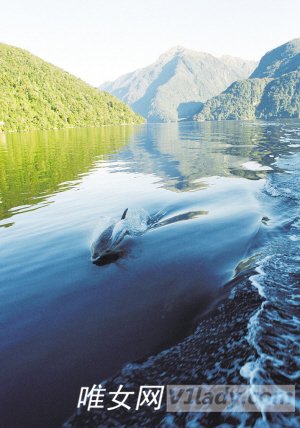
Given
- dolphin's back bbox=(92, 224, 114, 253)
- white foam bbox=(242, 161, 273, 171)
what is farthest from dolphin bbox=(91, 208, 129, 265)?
white foam bbox=(242, 161, 273, 171)

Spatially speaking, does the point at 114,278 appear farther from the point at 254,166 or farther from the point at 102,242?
the point at 254,166

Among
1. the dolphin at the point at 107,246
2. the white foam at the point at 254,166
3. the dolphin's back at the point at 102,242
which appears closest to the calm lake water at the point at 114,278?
the dolphin at the point at 107,246

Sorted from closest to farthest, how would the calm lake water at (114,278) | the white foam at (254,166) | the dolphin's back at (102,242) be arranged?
1. the calm lake water at (114,278)
2. the dolphin's back at (102,242)
3. the white foam at (254,166)

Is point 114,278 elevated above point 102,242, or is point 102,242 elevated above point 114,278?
point 102,242

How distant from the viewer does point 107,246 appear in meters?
11.5

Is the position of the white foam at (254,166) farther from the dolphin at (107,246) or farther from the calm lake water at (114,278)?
the dolphin at (107,246)

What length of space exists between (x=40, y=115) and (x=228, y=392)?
173 metres

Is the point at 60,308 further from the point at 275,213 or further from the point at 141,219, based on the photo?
the point at 275,213

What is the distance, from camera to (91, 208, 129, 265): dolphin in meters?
11.1

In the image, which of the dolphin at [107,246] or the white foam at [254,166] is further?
the white foam at [254,166]

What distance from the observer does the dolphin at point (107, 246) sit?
436 inches

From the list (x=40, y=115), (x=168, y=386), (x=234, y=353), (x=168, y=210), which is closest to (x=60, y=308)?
(x=168, y=386)

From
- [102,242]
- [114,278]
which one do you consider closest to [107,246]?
[102,242]

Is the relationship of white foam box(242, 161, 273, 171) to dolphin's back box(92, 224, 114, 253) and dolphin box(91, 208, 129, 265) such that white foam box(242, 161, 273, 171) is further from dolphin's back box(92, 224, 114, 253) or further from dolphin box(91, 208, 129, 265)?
dolphin's back box(92, 224, 114, 253)
